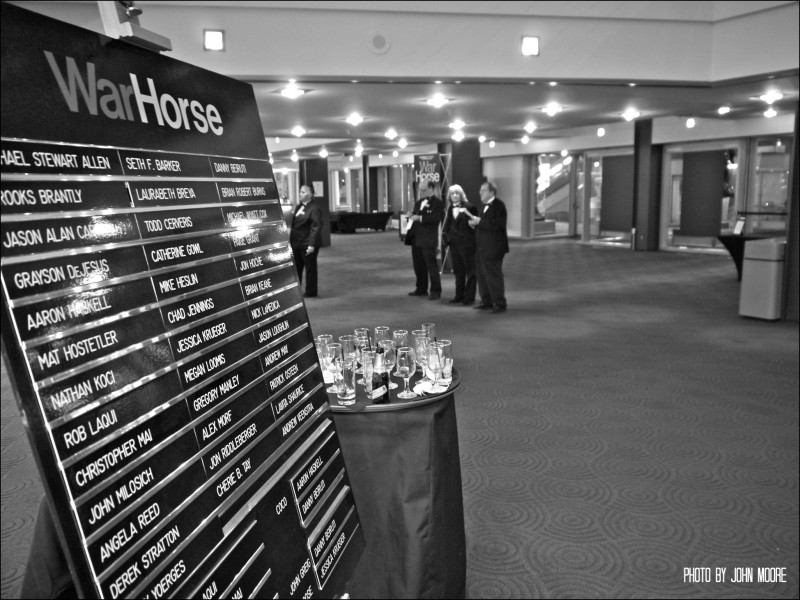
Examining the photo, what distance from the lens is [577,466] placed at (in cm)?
363

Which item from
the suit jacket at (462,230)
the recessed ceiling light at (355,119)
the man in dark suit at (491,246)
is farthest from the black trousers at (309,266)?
the recessed ceiling light at (355,119)

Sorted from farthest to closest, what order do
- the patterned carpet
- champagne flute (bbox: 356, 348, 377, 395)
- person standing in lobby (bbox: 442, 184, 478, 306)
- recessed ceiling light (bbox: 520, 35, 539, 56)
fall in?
1. person standing in lobby (bbox: 442, 184, 478, 306)
2. recessed ceiling light (bbox: 520, 35, 539, 56)
3. the patterned carpet
4. champagne flute (bbox: 356, 348, 377, 395)

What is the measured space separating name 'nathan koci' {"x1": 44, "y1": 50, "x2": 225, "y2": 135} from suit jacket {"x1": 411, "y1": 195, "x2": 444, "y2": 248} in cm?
738

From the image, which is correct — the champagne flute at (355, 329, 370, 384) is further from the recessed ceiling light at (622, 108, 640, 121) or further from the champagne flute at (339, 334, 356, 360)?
the recessed ceiling light at (622, 108, 640, 121)

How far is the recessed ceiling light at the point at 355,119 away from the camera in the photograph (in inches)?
476

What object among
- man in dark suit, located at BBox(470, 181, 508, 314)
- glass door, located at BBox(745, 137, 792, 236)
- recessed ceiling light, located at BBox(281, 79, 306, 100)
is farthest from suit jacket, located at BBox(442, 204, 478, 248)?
glass door, located at BBox(745, 137, 792, 236)

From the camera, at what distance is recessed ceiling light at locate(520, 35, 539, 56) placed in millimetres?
7094

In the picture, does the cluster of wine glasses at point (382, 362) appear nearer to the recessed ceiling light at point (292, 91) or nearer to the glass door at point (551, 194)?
the recessed ceiling light at point (292, 91)

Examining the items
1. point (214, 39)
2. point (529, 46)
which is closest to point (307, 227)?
point (214, 39)

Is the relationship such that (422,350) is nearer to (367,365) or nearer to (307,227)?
(367,365)

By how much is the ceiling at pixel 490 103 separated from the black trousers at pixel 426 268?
7.13ft

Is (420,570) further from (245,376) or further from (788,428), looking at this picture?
(788,428)

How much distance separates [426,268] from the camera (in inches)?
370

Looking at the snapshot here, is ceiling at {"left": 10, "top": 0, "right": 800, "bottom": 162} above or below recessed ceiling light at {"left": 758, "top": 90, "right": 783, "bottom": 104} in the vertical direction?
above
